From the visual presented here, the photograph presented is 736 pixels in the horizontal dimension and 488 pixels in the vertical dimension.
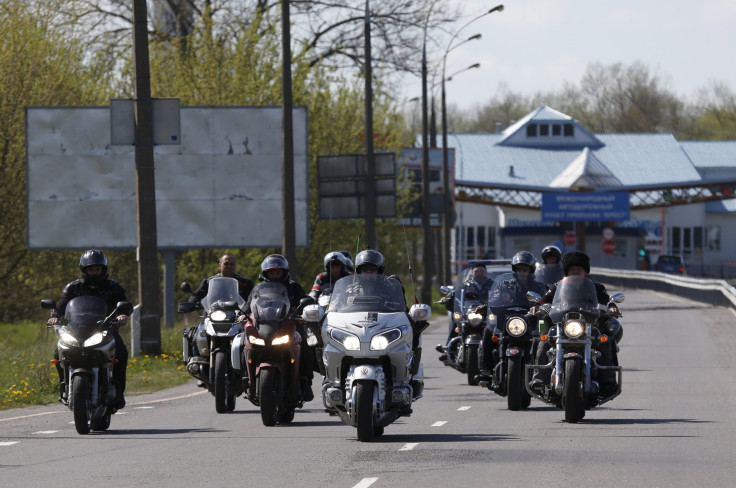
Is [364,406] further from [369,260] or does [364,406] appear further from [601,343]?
[601,343]

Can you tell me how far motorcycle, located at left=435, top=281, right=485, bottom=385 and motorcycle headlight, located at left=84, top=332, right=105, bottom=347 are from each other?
16.6ft

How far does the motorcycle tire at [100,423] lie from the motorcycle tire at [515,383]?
4114 millimetres

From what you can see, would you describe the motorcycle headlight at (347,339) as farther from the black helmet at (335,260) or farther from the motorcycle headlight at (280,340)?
the black helmet at (335,260)

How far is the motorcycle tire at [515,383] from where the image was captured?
51.7ft

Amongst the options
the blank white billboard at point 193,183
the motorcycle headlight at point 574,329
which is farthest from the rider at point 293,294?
the blank white billboard at point 193,183

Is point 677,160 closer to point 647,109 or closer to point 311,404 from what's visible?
point 647,109

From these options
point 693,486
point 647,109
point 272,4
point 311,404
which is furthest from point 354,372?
point 647,109

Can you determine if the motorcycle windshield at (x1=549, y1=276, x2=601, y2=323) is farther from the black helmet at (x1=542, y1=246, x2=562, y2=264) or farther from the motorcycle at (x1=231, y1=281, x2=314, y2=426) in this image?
the black helmet at (x1=542, y1=246, x2=562, y2=264)

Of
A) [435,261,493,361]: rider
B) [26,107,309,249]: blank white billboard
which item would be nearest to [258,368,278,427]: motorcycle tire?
[435,261,493,361]: rider

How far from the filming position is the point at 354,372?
490 inches

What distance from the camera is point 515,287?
1689 cm

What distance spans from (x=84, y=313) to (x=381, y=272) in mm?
2664

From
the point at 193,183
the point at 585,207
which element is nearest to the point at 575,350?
the point at 193,183

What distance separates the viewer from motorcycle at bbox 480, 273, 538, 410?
15828mm
